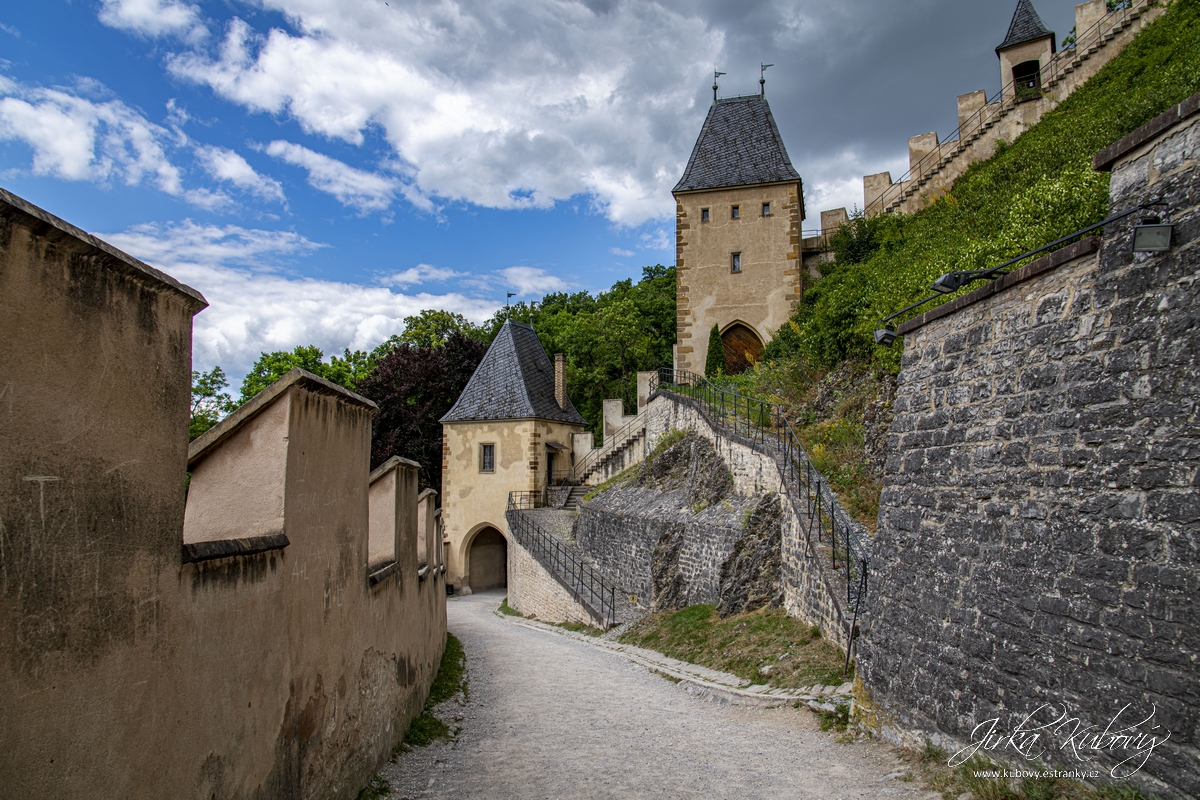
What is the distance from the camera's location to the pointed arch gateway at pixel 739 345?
28.5 metres

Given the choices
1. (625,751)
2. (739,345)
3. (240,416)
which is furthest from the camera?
(739,345)

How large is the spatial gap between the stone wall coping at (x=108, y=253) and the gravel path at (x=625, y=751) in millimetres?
4474

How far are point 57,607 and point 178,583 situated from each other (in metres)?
0.71

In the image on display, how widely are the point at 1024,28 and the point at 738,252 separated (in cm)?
1453

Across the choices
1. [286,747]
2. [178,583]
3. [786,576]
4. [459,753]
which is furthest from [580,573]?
[178,583]

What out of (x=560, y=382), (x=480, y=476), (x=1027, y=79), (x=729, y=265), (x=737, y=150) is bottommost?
(x=480, y=476)

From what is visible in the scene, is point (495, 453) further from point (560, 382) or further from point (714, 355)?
point (714, 355)

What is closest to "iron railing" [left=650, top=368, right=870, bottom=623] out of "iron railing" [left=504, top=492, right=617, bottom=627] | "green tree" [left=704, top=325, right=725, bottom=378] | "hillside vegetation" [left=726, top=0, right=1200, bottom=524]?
"hillside vegetation" [left=726, top=0, right=1200, bottom=524]

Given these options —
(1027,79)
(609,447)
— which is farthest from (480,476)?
(1027,79)

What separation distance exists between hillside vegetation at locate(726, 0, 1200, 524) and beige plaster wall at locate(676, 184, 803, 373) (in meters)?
2.96

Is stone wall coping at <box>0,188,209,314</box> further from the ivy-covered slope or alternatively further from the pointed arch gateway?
the pointed arch gateway

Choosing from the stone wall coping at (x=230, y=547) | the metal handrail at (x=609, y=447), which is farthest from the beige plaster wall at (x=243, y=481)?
the metal handrail at (x=609, y=447)

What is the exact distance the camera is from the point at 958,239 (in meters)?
16.5

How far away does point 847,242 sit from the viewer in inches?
1127
